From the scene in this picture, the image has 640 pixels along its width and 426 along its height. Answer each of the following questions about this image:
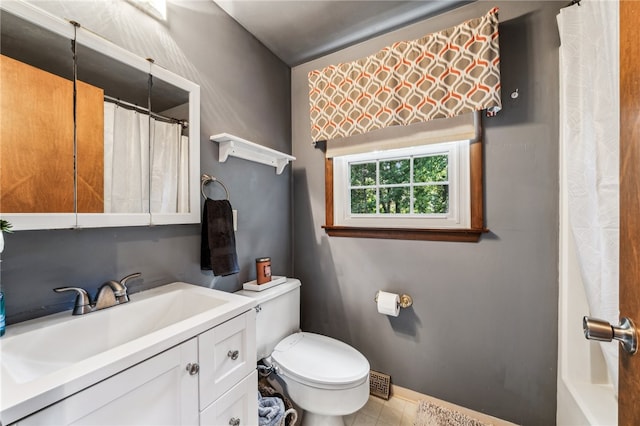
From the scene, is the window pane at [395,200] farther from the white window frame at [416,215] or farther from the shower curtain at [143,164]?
the shower curtain at [143,164]

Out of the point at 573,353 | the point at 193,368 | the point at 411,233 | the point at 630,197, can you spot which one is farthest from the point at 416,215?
the point at 193,368

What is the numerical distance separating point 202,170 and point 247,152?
0.99 feet

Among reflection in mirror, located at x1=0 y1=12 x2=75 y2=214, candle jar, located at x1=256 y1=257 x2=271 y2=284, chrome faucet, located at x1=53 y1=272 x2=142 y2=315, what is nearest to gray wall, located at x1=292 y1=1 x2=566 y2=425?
candle jar, located at x1=256 y1=257 x2=271 y2=284

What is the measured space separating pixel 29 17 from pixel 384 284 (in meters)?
1.94

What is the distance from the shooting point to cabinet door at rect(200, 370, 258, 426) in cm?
83

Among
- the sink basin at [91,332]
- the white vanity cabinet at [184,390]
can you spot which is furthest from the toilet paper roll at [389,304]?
the sink basin at [91,332]

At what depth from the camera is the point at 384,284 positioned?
66.1 inches

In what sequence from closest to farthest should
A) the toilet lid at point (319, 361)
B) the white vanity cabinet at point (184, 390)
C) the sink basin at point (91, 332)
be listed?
the white vanity cabinet at point (184, 390) < the sink basin at point (91, 332) < the toilet lid at point (319, 361)

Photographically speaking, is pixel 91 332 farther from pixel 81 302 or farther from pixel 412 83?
pixel 412 83

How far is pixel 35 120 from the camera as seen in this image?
800mm

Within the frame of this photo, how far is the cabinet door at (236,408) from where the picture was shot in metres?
0.83

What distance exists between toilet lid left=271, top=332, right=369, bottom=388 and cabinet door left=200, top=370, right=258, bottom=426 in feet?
0.98

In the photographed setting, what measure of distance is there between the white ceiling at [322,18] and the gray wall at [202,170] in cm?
11

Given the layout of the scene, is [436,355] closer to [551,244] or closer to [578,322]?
[578,322]
